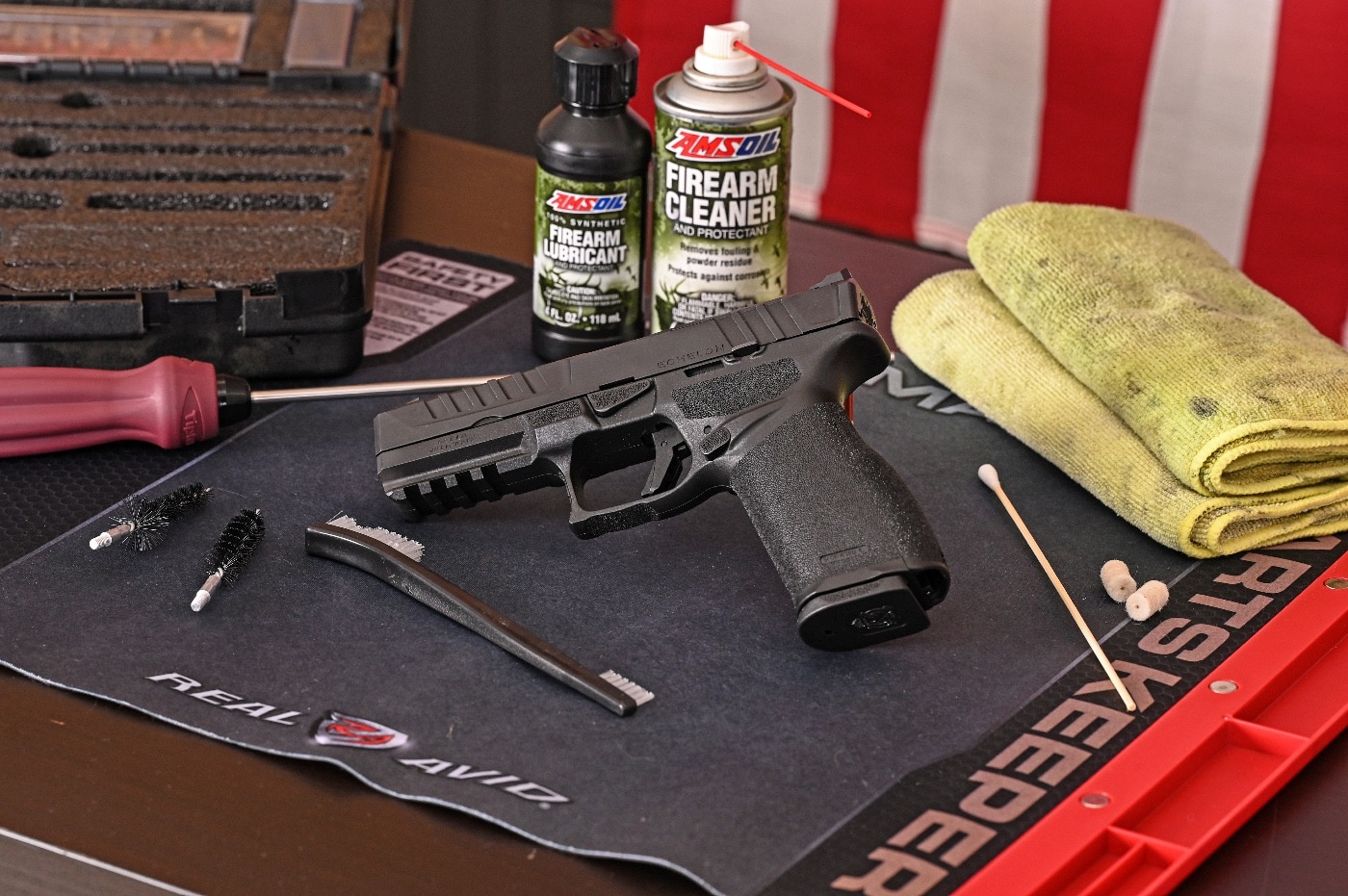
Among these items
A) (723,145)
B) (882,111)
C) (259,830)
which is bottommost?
(259,830)

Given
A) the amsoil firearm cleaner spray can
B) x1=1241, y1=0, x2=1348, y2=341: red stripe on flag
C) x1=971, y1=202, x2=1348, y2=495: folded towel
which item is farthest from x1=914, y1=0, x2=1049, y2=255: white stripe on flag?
the amsoil firearm cleaner spray can

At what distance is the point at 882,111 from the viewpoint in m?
1.73

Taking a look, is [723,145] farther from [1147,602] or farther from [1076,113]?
[1076,113]

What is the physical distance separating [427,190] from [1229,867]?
0.85m

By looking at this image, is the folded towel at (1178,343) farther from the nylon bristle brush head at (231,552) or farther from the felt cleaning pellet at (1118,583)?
the nylon bristle brush head at (231,552)

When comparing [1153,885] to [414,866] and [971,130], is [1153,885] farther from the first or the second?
[971,130]

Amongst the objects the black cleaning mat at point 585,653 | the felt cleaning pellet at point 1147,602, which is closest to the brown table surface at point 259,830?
the black cleaning mat at point 585,653

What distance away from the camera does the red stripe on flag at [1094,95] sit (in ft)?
5.11

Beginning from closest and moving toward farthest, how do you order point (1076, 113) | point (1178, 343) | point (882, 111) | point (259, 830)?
point (259, 830) < point (1178, 343) < point (1076, 113) < point (882, 111)

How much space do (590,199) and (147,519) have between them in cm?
34

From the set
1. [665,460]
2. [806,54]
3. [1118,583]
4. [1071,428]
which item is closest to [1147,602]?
[1118,583]

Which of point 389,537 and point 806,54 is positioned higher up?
point 806,54

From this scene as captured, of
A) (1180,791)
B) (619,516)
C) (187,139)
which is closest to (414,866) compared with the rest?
(619,516)

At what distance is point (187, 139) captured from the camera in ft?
3.64
